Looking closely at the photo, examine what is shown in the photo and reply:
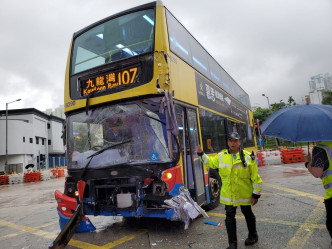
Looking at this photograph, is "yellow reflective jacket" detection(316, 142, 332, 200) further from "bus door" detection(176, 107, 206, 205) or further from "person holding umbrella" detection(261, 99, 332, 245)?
"bus door" detection(176, 107, 206, 205)

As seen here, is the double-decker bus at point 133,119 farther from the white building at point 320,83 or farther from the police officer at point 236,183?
the white building at point 320,83

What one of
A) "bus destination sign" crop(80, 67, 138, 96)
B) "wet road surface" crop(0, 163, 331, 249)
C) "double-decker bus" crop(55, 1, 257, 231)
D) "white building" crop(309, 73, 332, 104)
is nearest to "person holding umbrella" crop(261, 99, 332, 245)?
"wet road surface" crop(0, 163, 331, 249)

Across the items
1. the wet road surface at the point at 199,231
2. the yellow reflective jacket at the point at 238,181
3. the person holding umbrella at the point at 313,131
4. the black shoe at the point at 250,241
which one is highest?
the person holding umbrella at the point at 313,131

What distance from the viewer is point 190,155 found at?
5.06m

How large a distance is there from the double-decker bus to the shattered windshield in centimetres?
2

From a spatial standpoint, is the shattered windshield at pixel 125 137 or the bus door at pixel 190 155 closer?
the shattered windshield at pixel 125 137

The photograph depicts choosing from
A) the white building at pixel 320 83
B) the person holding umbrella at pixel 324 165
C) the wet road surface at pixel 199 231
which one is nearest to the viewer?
the person holding umbrella at pixel 324 165

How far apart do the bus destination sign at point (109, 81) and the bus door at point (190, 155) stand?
1.10m

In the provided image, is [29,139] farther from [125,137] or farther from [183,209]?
[183,209]

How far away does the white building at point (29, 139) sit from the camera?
36.2m

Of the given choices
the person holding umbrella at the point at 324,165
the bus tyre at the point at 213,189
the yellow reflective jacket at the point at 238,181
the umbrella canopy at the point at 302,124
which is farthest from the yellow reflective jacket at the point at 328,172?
the bus tyre at the point at 213,189

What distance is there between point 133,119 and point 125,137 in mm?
352

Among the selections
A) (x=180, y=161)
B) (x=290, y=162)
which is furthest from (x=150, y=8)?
(x=290, y=162)

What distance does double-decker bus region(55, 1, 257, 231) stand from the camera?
428 cm
